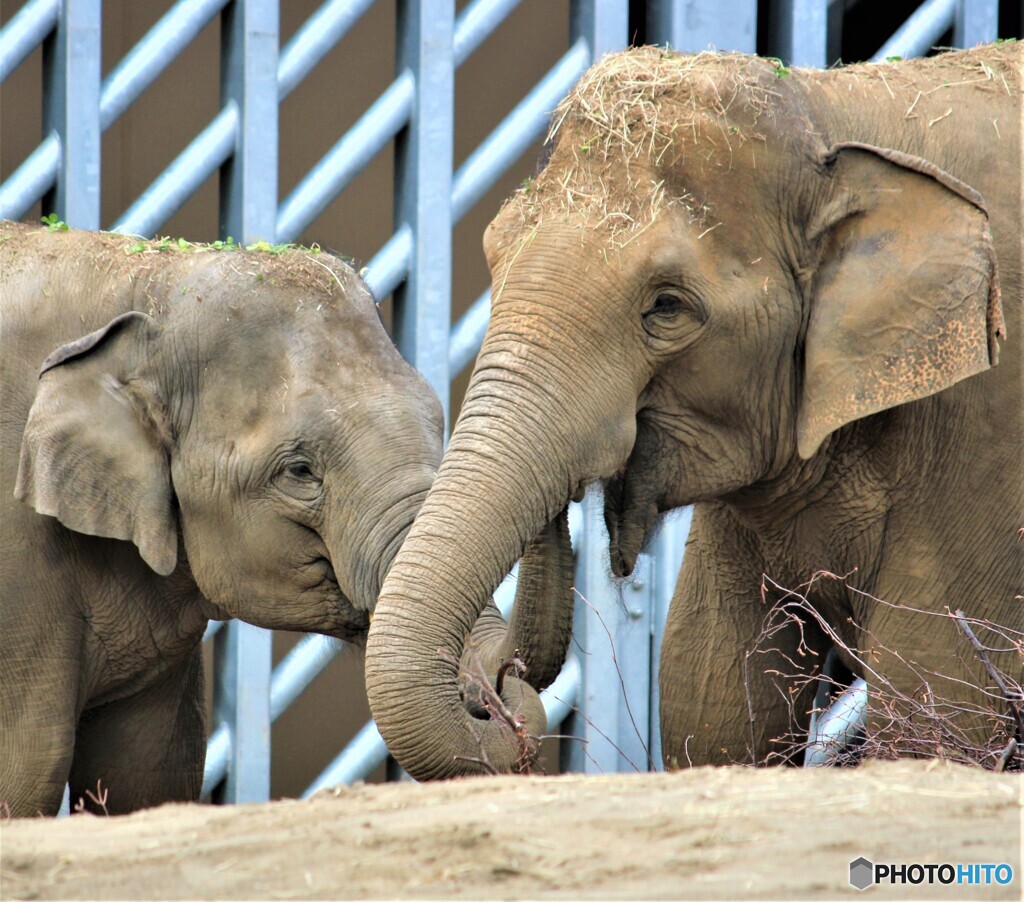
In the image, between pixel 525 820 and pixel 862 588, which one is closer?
pixel 525 820

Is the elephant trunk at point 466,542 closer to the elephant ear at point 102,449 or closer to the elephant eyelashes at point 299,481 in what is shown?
the elephant eyelashes at point 299,481

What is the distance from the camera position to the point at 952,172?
13.9ft

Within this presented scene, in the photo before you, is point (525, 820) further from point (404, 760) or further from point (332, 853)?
point (404, 760)

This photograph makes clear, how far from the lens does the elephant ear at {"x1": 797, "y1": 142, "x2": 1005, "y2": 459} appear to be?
3920 mm

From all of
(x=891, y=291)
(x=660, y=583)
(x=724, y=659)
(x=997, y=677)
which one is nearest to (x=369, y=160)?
(x=660, y=583)

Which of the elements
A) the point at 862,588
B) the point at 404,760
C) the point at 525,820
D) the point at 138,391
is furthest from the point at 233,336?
the point at 525,820

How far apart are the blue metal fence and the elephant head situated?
5.18 ft

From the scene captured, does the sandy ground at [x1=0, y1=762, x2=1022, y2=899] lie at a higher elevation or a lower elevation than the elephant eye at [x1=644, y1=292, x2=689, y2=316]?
lower

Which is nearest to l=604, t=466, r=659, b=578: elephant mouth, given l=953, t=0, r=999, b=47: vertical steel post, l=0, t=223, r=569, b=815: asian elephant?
l=0, t=223, r=569, b=815: asian elephant

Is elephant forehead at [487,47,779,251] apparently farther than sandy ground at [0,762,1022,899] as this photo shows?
Yes

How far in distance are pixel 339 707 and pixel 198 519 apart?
4.00 metres

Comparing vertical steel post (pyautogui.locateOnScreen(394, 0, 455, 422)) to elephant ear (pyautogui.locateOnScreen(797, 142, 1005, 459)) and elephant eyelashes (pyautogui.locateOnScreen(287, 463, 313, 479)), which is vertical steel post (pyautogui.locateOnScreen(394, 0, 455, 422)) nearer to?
elephant eyelashes (pyautogui.locateOnScreen(287, 463, 313, 479))

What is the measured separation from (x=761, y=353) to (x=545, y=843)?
174 cm

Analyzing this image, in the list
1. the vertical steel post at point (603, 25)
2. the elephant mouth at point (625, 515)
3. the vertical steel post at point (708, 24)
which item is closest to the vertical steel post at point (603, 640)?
the vertical steel post at point (603, 25)
